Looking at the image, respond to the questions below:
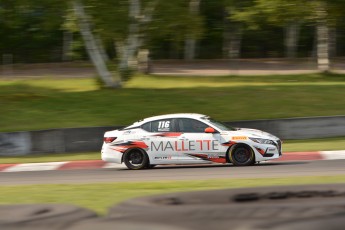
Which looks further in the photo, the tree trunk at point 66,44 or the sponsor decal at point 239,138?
the tree trunk at point 66,44

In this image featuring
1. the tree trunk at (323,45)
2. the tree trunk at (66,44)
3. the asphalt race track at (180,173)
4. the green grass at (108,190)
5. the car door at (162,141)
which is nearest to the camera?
the green grass at (108,190)

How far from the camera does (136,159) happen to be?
15.6 meters

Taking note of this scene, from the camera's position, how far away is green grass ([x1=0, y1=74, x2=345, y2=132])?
22.8 metres

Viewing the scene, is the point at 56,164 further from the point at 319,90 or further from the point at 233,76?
the point at 233,76

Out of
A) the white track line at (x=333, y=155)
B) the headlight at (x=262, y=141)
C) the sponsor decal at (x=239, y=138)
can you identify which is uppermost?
the sponsor decal at (x=239, y=138)

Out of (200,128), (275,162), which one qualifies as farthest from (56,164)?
(275,162)

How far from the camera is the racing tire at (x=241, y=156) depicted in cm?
1523

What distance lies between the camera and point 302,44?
58094mm

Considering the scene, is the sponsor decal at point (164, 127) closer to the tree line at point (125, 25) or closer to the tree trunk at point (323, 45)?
the tree line at point (125, 25)

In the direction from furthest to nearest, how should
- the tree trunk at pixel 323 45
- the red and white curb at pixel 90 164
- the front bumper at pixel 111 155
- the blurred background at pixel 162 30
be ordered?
the tree trunk at pixel 323 45
the blurred background at pixel 162 30
the red and white curb at pixel 90 164
the front bumper at pixel 111 155

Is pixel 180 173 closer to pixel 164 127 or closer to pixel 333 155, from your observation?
pixel 164 127

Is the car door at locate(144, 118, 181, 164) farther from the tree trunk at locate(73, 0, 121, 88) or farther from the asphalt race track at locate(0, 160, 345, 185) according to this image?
the tree trunk at locate(73, 0, 121, 88)

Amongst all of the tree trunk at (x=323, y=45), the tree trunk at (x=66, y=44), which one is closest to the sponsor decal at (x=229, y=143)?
the tree trunk at (x=323, y=45)

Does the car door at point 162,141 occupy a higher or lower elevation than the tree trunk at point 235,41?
lower
